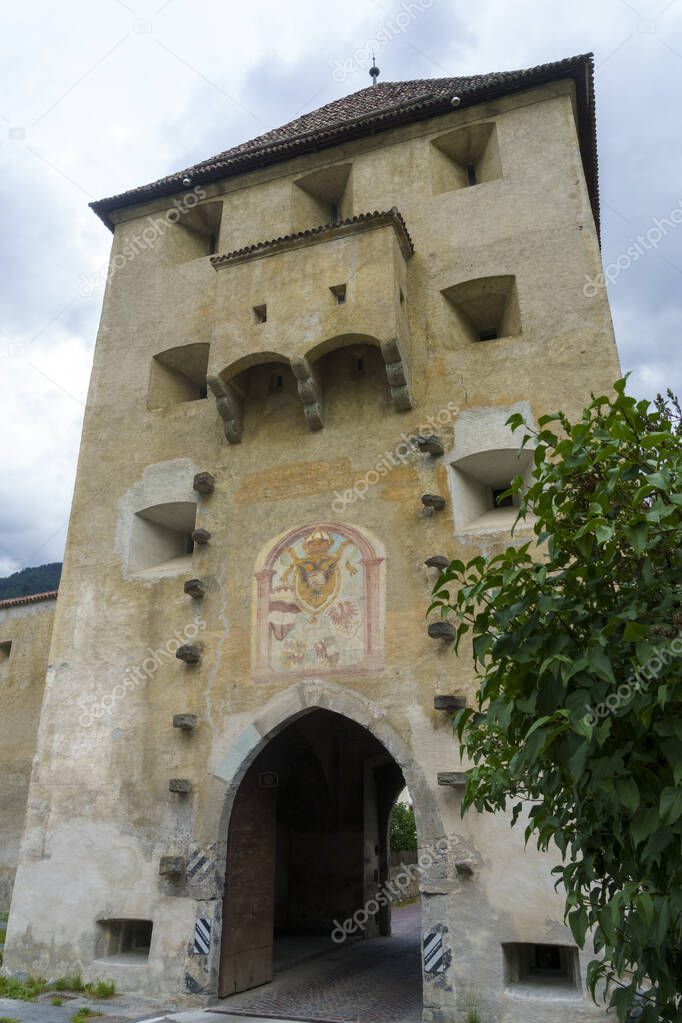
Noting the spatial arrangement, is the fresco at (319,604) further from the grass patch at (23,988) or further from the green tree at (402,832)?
the green tree at (402,832)

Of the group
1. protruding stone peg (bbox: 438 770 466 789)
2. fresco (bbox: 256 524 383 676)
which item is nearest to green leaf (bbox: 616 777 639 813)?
protruding stone peg (bbox: 438 770 466 789)

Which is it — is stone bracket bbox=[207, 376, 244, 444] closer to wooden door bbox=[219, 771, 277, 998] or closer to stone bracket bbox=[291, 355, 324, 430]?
stone bracket bbox=[291, 355, 324, 430]

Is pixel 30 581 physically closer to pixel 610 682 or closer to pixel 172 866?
pixel 172 866

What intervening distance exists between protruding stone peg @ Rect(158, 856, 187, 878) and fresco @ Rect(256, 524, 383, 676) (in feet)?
7.96

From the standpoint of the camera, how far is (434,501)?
955 centimetres

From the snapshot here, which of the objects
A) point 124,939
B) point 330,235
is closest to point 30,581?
point 124,939

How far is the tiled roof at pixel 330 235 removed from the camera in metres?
10.8

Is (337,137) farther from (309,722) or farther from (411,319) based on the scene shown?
(309,722)

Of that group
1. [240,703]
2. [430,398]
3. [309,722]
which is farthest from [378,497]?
A: [309,722]

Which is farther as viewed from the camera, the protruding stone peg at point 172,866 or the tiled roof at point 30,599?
the tiled roof at point 30,599

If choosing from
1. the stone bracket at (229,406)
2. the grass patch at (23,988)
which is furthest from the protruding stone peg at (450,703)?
the grass patch at (23,988)

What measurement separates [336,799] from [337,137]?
487 inches

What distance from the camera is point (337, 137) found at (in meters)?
12.8

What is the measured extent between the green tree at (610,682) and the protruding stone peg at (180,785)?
20.9 ft
